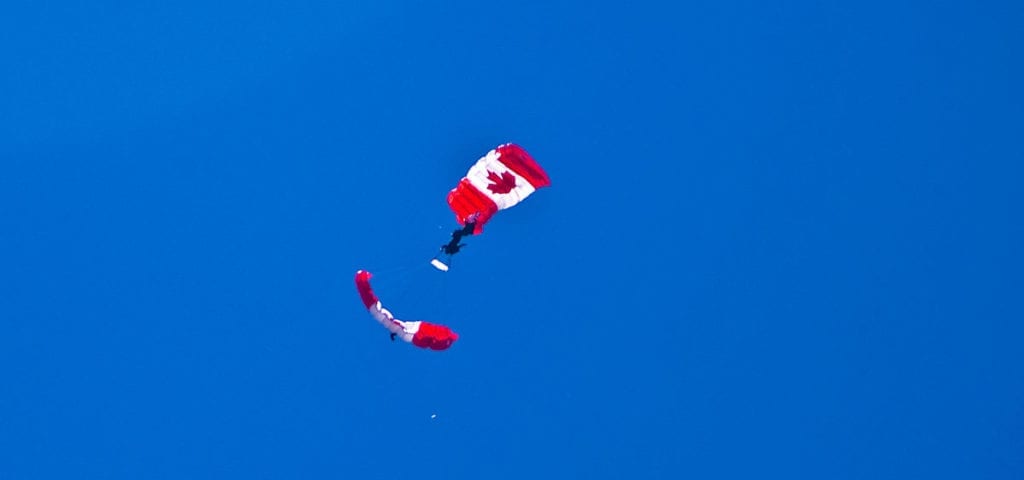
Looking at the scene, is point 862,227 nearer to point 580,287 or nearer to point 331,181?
point 580,287

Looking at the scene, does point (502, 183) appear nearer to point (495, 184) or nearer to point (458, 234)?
point (495, 184)

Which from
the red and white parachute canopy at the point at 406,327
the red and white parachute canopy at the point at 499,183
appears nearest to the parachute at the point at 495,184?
the red and white parachute canopy at the point at 499,183

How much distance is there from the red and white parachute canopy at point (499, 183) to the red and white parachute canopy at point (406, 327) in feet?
1.38

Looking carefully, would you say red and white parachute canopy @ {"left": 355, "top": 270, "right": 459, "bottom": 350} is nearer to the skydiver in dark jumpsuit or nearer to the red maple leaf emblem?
the skydiver in dark jumpsuit

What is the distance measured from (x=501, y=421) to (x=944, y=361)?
1.81 m

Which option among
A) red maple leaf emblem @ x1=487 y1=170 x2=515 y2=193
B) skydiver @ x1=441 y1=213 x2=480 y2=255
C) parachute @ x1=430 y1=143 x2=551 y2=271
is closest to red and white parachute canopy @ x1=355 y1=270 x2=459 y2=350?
skydiver @ x1=441 y1=213 x2=480 y2=255

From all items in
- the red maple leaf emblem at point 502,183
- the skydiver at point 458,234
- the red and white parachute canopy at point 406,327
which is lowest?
the red and white parachute canopy at point 406,327

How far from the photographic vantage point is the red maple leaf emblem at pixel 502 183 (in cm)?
339

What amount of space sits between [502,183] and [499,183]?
0.01m

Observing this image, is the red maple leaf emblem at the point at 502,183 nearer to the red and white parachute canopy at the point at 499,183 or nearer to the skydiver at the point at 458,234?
the red and white parachute canopy at the point at 499,183

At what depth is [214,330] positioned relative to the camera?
377 centimetres

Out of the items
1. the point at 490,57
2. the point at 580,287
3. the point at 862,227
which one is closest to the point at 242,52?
the point at 490,57

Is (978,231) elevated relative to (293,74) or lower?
lower

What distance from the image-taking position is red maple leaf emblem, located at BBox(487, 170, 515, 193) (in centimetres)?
339
